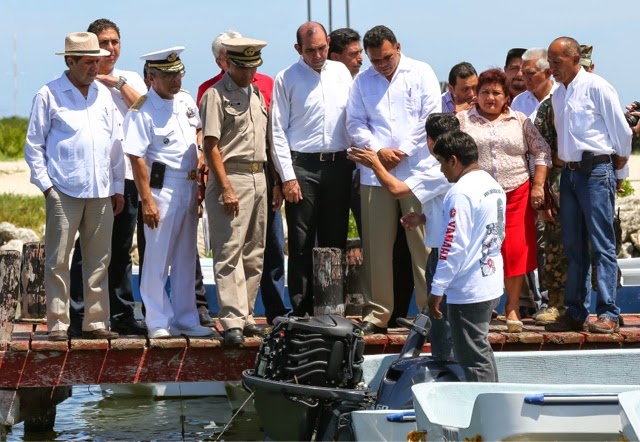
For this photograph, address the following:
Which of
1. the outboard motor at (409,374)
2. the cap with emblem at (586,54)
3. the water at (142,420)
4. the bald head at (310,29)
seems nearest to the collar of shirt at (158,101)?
the bald head at (310,29)

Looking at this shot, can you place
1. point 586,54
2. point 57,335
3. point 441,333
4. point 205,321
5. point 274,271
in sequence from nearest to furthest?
point 441,333
point 57,335
point 274,271
point 205,321
point 586,54

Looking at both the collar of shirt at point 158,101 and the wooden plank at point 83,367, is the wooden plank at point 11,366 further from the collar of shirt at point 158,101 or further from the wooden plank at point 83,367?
the collar of shirt at point 158,101

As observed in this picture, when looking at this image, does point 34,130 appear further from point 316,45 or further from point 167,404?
point 167,404

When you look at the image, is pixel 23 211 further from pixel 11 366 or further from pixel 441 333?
pixel 441 333

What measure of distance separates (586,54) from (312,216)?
103 inches

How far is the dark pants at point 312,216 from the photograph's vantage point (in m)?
9.23

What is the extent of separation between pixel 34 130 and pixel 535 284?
163 inches

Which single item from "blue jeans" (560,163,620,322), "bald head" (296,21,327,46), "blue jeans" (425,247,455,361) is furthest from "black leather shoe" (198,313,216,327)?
"blue jeans" (560,163,620,322)

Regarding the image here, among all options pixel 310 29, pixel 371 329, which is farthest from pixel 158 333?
pixel 310 29

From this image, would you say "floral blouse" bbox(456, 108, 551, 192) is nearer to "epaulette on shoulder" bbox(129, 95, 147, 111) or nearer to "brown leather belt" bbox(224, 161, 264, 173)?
"brown leather belt" bbox(224, 161, 264, 173)

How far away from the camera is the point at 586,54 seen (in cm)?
1032

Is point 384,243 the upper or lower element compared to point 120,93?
lower

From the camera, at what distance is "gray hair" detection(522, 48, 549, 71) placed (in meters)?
10.0

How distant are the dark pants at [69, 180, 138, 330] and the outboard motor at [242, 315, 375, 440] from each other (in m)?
1.97
